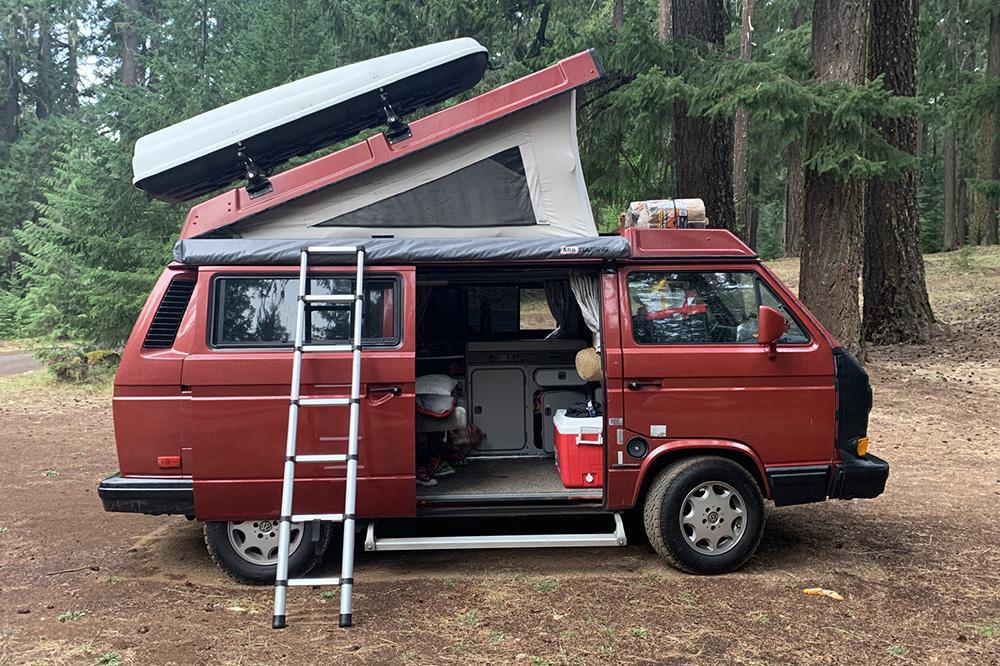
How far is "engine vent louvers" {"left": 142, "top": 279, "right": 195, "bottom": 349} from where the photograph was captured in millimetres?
5176

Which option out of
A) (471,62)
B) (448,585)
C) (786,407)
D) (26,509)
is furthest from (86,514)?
(786,407)

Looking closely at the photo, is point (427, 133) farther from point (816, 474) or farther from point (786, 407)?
point (816, 474)

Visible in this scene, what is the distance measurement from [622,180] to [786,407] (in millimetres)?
7758

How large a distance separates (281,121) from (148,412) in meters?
2.05

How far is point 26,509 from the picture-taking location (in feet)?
24.2

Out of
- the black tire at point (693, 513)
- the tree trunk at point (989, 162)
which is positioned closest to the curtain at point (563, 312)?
the black tire at point (693, 513)

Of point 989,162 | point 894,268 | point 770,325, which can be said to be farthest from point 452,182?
point 989,162

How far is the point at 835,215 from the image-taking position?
11.3 m

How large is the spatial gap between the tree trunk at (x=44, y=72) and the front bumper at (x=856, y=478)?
38.6 meters

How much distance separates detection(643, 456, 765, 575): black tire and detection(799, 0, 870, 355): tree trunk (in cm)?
651

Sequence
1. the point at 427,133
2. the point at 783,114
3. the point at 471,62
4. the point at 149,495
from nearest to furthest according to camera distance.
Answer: the point at 149,495
the point at 427,133
the point at 471,62
the point at 783,114

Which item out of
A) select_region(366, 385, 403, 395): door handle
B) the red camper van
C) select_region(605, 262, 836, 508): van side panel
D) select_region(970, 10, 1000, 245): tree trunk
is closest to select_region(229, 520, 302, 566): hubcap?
the red camper van

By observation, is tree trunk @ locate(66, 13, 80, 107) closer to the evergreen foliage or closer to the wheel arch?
the evergreen foliage

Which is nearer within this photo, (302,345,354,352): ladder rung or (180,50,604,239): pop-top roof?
(302,345,354,352): ladder rung
